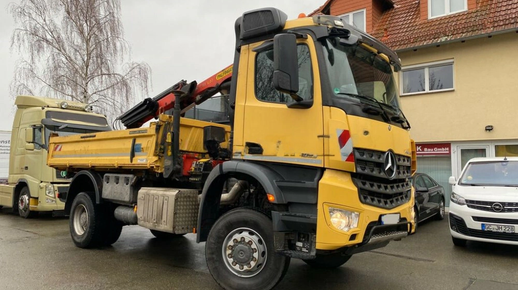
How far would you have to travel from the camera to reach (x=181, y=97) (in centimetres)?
604

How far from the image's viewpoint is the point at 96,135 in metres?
6.87

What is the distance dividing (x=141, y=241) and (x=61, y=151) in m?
2.37

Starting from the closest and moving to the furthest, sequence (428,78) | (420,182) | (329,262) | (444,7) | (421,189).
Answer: (329,262) → (421,189) → (420,182) → (428,78) → (444,7)

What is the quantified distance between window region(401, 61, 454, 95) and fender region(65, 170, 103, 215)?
398 inches

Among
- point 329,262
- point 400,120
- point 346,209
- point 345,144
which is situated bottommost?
point 329,262

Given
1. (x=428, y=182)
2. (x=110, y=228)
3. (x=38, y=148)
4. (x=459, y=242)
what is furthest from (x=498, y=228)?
(x=38, y=148)

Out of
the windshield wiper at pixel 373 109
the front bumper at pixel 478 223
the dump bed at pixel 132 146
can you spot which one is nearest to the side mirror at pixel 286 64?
the windshield wiper at pixel 373 109

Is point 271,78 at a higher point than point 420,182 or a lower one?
higher

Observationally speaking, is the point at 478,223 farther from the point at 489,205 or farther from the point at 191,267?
the point at 191,267

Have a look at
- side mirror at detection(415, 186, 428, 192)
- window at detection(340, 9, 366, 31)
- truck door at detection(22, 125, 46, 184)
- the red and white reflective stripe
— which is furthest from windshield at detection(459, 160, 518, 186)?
truck door at detection(22, 125, 46, 184)

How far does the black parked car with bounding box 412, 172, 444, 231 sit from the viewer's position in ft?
30.5

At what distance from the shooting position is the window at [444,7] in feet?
41.9

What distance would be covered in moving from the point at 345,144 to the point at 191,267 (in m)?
3.24

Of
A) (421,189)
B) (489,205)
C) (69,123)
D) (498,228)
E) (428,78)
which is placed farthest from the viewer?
(428,78)
